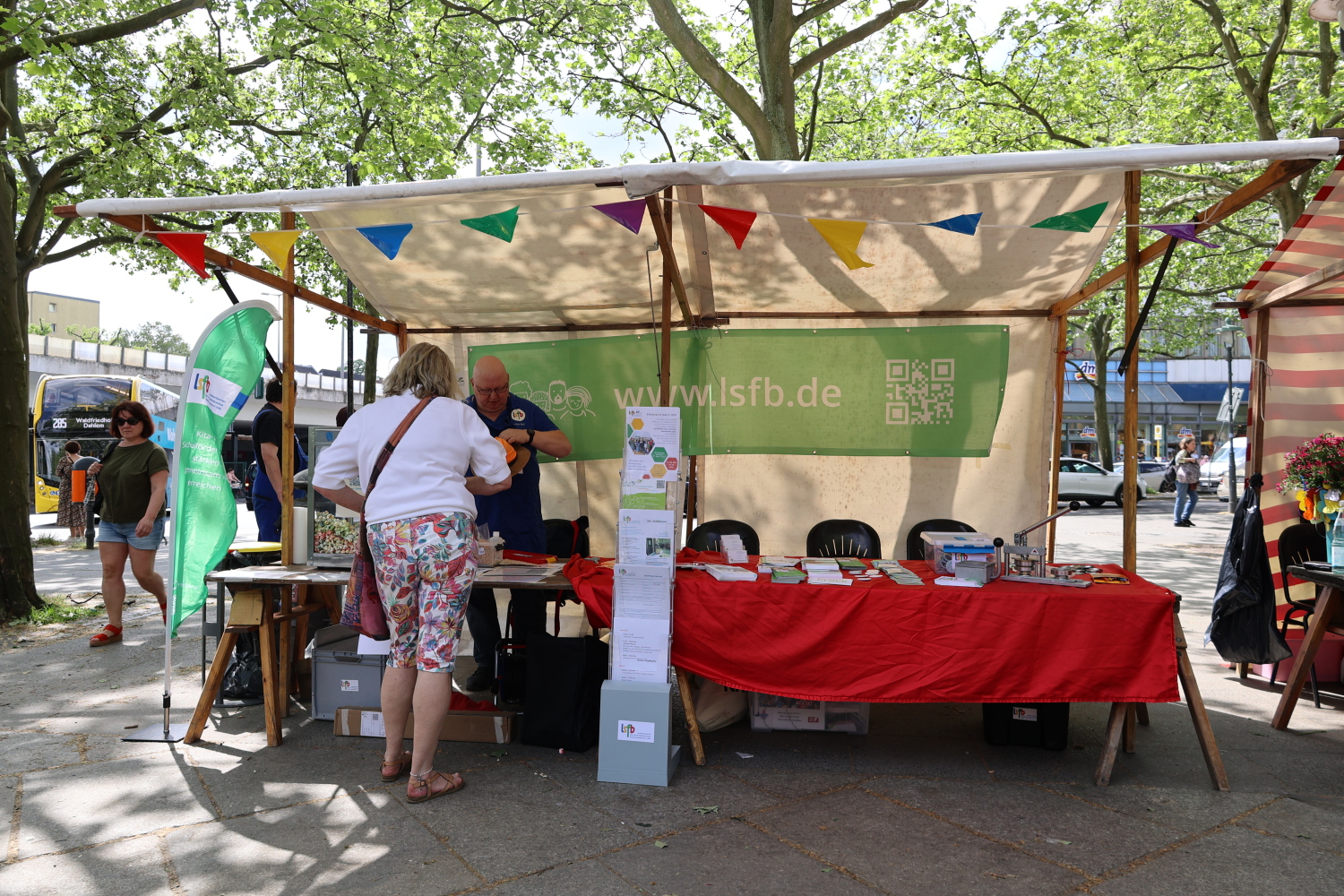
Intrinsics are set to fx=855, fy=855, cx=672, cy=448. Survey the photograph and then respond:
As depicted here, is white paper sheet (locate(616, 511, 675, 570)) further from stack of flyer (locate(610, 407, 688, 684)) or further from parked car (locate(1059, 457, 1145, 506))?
parked car (locate(1059, 457, 1145, 506))

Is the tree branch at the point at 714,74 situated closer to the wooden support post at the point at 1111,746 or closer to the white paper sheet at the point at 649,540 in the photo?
the white paper sheet at the point at 649,540

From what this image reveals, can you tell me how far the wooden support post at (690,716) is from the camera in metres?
3.63

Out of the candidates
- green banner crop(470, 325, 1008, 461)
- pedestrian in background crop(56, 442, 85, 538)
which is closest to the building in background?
pedestrian in background crop(56, 442, 85, 538)

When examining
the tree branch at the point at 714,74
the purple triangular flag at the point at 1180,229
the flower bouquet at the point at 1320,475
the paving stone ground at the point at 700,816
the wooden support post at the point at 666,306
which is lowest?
the paving stone ground at the point at 700,816

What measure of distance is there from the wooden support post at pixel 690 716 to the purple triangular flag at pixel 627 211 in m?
1.97

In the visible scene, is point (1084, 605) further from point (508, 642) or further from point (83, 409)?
point (83, 409)

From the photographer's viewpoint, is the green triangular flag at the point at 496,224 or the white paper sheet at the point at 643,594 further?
the green triangular flag at the point at 496,224

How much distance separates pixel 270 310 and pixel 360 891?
9.77ft

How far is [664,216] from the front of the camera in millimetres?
4094

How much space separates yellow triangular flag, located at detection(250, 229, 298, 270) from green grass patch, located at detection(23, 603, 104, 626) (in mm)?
4379

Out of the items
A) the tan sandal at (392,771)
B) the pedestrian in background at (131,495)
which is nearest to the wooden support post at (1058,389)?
the tan sandal at (392,771)

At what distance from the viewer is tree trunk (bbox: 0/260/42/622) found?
639 cm

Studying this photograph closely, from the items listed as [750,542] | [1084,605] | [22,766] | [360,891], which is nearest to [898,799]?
[1084,605]

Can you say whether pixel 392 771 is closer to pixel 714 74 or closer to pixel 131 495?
pixel 131 495
